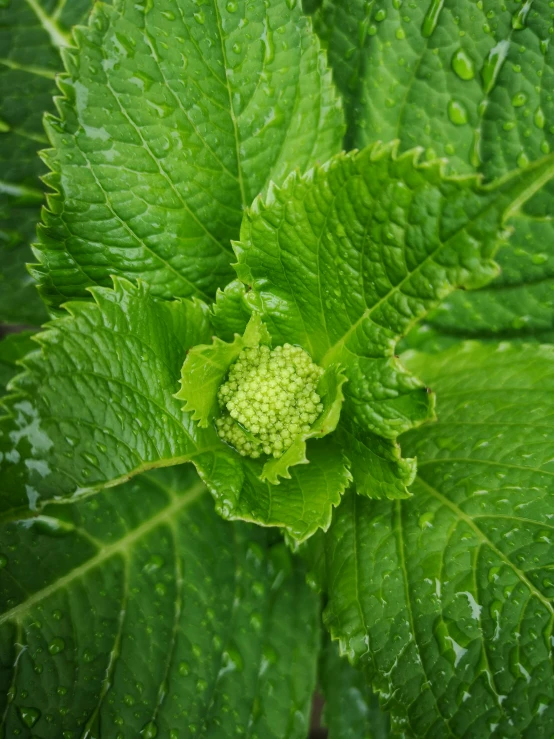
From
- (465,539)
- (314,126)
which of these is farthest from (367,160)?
(465,539)

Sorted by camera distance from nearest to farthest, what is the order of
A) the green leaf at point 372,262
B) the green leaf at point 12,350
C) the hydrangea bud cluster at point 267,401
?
the green leaf at point 372,262
the hydrangea bud cluster at point 267,401
the green leaf at point 12,350

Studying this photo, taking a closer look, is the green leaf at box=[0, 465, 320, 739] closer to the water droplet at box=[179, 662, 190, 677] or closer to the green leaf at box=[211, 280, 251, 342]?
the water droplet at box=[179, 662, 190, 677]

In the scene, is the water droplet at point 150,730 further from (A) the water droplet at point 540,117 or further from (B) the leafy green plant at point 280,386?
(A) the water droplet at point 540,117

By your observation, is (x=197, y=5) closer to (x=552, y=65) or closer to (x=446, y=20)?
(x=446, y=20)

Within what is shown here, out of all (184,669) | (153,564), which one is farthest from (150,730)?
(153,564)

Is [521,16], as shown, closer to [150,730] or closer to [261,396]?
[261,396]

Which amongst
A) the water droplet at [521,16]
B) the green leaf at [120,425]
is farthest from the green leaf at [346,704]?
the water droplet at [521,16]
